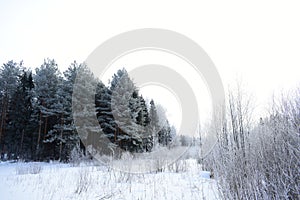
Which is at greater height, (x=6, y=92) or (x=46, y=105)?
(x=6, y=92)

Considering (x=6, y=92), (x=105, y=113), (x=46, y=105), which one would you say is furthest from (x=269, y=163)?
(x=6, y=92)

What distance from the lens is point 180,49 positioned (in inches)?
898

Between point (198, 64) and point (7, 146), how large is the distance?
21538 mm

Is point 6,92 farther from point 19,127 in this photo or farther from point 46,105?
point 46,105

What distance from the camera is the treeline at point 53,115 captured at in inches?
632

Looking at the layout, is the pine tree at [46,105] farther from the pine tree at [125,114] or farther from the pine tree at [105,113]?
the pine tree at [125,114]

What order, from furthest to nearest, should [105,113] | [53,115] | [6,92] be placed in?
[6,92]
[105,113]
[53,115]

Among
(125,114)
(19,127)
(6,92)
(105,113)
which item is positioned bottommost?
(19,127)

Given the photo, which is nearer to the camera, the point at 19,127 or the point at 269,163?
the point at 269,163

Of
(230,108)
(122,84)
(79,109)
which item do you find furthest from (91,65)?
(230,108)

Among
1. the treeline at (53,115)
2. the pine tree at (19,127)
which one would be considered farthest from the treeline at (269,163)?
the pine tree at (19,127)

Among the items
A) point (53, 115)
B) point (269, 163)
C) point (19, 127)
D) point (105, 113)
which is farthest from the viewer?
point (105, 113)

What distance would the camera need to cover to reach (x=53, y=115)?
16.9 metres

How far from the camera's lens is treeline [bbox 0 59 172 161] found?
16.0 m
